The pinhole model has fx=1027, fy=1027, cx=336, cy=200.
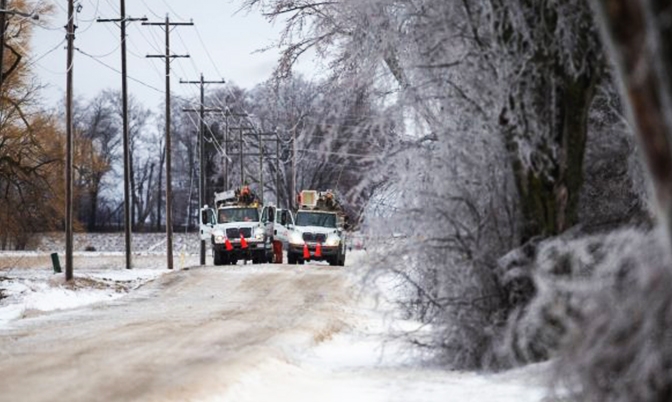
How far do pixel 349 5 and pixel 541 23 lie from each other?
376 centimetres

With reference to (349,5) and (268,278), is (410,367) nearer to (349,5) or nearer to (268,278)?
(349,5)

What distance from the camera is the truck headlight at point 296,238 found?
47591 mm

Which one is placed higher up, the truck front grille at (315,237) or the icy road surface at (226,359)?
the truck front grille at (315,237)

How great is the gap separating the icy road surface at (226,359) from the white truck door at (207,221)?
2483 centimetres

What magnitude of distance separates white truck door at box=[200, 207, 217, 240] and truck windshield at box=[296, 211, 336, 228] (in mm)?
4146

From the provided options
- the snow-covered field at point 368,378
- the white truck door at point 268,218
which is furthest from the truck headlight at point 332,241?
the snow-covered field at point 368,378

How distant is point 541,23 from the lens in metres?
10.9

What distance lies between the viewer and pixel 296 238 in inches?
1879

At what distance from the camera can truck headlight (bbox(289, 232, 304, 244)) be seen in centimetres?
4759

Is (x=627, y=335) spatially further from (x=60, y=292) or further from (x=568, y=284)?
→ (x=60, y=292)

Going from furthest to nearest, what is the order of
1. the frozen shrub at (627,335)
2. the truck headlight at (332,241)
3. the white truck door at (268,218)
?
the white truck door at (268,218)
the truck headlight at (332,241)
the frozen shrub at (627,335)

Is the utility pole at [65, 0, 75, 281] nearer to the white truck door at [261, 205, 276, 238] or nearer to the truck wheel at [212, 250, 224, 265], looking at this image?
the truck wheel at [212, 250, 224, 265]

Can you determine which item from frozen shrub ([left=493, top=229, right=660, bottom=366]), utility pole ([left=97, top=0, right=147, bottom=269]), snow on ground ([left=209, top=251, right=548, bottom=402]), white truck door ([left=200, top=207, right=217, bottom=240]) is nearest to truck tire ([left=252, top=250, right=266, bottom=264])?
white truck door ([left=200, top=207, right=217, bottom=240])

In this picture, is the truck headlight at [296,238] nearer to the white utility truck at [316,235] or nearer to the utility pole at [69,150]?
the white utility truck at [316,235]
